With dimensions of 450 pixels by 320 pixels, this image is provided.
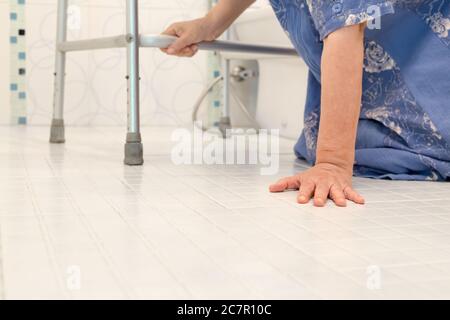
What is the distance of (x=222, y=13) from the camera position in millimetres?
1440

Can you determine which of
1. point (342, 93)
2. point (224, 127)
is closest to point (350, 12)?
point (342, 93)

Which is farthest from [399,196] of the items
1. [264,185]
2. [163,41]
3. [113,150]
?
[113,150]

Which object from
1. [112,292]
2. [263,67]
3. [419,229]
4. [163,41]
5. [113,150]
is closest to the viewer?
[112,292]

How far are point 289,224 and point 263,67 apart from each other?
5.06 feet

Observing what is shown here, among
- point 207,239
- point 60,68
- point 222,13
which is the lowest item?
point 207,239

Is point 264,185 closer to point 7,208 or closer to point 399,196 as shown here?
point 399,196

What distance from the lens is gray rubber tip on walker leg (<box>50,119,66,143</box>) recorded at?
174 centimetres

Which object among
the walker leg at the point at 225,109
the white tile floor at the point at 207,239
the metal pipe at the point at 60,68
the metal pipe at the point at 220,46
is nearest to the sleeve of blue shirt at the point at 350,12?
the white tile floor at the point at 207,239

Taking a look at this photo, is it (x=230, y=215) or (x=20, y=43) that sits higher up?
(x=20, y=43)

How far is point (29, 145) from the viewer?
66.5 inches

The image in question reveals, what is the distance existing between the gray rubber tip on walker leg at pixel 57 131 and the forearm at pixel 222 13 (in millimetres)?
513

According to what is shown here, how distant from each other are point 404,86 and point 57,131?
2.97ft

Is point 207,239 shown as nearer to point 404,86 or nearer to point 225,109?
point 404,86

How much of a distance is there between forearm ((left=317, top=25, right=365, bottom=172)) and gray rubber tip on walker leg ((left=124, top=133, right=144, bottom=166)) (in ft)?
1.37
